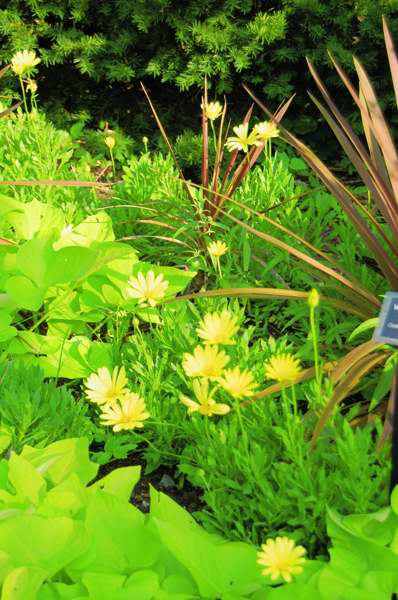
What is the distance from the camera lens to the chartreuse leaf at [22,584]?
138 centimetres

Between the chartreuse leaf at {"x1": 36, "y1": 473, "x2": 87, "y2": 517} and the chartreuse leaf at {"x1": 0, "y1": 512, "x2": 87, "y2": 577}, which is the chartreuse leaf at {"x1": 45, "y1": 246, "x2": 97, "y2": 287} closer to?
the chartreuse leaf at {"x1": 36, "y1": 473, "x2": 87, "y2": 517}

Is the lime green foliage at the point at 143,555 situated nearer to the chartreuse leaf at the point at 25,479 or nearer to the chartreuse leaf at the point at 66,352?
the chartreuse leaf at the point at 25,479

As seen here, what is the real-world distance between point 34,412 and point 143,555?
487mm

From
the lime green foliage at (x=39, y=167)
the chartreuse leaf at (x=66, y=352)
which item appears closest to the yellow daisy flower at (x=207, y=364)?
the chartreuse leaf at (x=66, y=352)

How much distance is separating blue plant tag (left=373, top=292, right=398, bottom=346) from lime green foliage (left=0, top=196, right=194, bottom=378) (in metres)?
0.73

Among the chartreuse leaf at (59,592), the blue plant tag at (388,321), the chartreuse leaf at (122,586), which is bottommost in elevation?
the chartreuse leaf at (59,592)

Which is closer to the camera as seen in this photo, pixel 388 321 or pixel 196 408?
pixel 196 408

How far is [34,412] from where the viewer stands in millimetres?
1872

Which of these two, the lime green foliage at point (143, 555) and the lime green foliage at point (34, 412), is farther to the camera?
the lime green foliage at point (34, 412)

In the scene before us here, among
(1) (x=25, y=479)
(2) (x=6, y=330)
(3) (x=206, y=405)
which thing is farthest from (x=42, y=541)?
(2) (x=6, y=330)

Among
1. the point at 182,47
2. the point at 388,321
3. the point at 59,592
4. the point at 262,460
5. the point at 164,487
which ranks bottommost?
the point at 164,487

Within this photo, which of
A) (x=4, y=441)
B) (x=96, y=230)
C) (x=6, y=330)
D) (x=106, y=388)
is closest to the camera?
(x=106, y=388)

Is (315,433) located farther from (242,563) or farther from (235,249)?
(235,249)

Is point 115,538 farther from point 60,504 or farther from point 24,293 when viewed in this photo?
point 24,293
